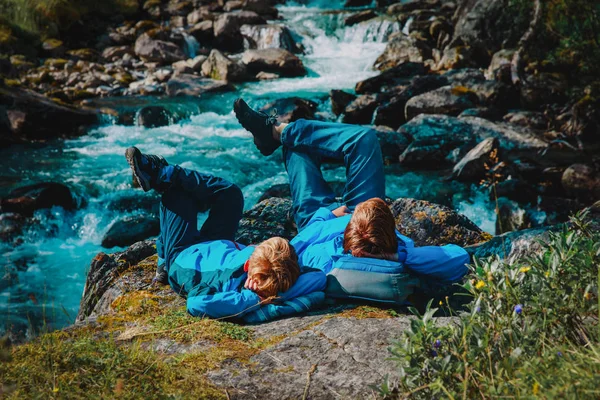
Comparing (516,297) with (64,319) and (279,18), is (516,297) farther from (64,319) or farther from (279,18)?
(279,18)

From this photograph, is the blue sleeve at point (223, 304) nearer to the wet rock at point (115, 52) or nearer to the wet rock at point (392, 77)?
the wet rock at point (392, 77)

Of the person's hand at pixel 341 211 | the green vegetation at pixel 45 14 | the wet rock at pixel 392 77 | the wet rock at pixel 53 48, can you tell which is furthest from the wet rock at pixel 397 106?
the green vegetation at pixel 45 14

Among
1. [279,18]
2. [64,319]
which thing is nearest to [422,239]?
[64,319]

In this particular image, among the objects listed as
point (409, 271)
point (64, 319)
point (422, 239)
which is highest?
point (409, 271)

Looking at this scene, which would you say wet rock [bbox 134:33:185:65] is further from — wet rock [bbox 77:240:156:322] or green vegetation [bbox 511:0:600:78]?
wet rock [bbox 77:240:156:322]

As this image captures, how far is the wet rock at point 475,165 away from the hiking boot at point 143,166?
6.79m

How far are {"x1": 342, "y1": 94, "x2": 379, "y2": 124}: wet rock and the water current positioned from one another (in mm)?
516

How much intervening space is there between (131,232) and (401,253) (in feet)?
18.6

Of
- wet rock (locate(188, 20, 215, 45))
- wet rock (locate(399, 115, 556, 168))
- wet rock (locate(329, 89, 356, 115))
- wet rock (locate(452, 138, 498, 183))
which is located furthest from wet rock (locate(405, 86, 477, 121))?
wet rock (locate(188, 20, 215, 45))

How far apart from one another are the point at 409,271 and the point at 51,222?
711cm

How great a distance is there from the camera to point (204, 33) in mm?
21938

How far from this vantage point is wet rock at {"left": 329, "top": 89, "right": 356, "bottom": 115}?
14.1 metres

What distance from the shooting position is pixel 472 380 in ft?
6.98

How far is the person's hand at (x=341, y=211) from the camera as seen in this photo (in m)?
4.67
